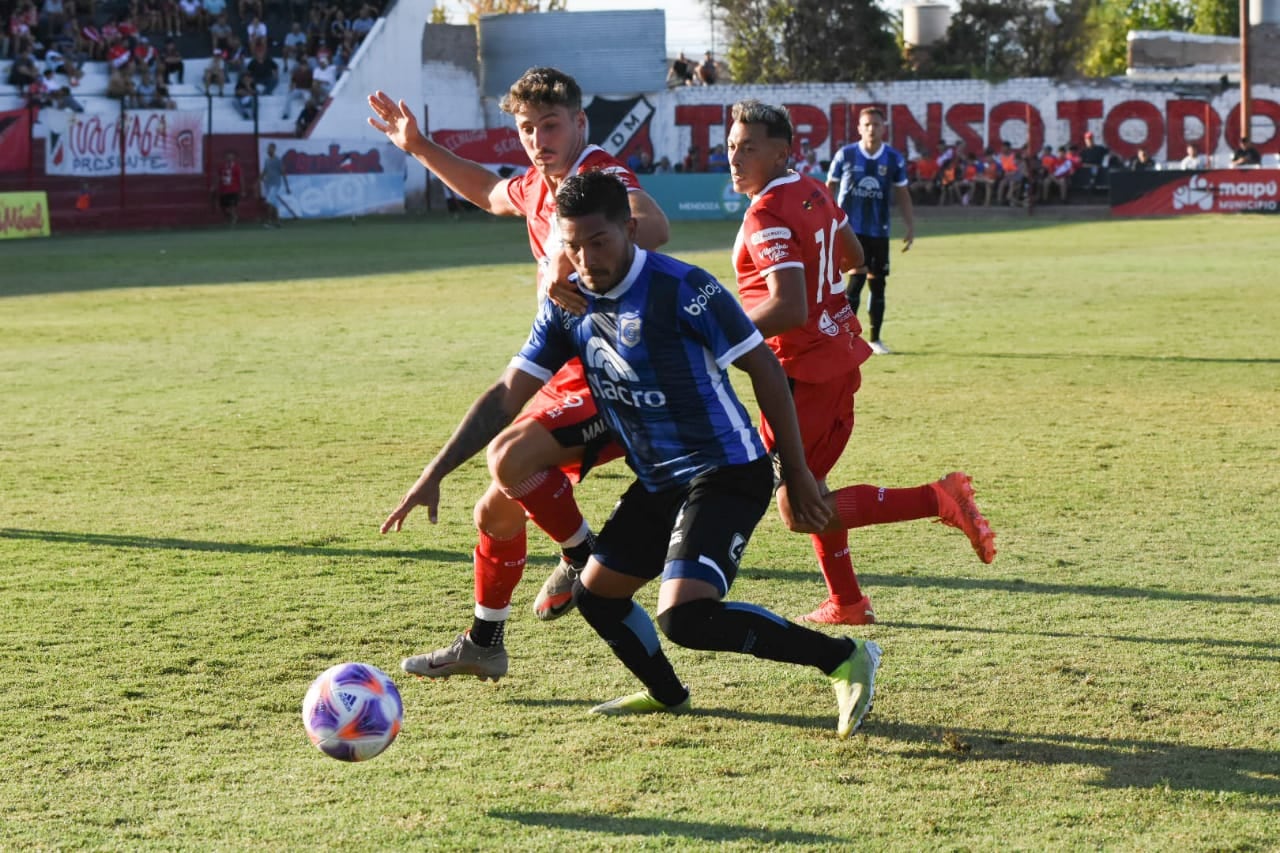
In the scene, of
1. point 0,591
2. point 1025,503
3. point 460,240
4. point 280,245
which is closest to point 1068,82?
point 460,240

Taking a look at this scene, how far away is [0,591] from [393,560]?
64.3 inches

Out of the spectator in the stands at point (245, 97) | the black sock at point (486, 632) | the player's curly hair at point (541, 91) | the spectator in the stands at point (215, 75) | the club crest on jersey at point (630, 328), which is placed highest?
the spectator in the stands at point (215, 75)

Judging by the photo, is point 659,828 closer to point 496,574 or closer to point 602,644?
point 496,574

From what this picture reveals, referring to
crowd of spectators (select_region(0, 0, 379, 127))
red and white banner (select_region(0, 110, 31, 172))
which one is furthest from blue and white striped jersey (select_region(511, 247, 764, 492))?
crowd of spectators (select_region(0, 0, 379, 127))

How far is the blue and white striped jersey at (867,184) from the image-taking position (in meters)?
13.9

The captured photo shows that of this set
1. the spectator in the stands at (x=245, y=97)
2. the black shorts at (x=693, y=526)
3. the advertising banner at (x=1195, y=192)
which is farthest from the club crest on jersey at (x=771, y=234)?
the spectator in the stands at (x=245, y=97)

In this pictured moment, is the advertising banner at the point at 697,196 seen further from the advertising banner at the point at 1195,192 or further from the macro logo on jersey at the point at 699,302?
the macro logo on jersey at the point at 699,302

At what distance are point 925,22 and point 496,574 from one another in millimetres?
58483

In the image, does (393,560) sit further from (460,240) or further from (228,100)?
(228,100)

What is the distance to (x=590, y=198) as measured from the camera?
14.6 ft

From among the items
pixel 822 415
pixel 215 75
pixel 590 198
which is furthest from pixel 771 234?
pixel 215 75

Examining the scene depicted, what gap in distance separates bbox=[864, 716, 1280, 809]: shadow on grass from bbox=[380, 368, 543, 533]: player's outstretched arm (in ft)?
4.82

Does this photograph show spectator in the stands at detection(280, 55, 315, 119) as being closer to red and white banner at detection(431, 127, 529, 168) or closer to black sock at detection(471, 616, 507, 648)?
red and white banner at detection(431, 127, 529, 168)

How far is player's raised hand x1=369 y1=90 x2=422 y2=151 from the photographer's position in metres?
6.62
